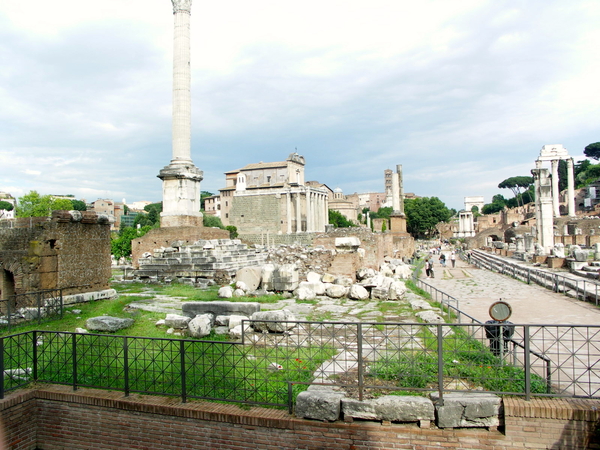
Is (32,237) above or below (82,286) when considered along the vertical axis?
above

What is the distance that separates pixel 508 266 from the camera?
2330 cm

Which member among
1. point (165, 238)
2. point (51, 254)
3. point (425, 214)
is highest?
point (425, 214)

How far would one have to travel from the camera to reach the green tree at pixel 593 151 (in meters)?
84.3

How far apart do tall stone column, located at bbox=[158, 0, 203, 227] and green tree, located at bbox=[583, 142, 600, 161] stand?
3493 inches

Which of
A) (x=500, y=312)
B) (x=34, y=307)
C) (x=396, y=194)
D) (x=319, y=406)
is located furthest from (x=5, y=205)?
(x=500, y=312)

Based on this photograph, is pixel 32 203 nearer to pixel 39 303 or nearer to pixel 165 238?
pixel 165 238

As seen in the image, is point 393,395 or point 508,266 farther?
point 508,266

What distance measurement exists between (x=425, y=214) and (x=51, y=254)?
70350mm

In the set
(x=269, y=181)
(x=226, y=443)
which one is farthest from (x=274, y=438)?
(x=269, y=181)

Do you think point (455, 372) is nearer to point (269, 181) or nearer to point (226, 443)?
point (226, 443)

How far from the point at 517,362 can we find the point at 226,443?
159 inches

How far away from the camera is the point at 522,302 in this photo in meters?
12.7

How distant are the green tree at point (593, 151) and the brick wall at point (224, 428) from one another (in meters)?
97.9

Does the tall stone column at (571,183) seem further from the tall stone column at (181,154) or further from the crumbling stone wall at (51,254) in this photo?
the crumbling stone wall at (51,254)
